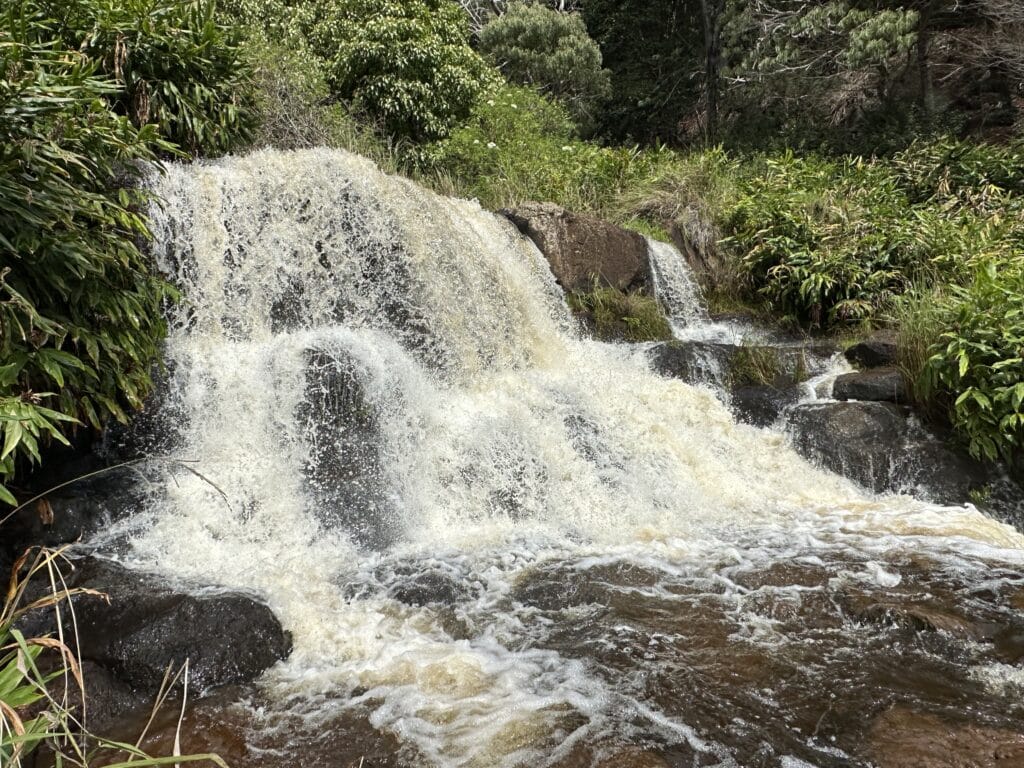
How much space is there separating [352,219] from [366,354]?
182 centimetres

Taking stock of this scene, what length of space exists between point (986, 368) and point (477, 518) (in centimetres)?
445

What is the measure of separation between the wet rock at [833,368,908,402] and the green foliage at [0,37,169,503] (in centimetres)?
623

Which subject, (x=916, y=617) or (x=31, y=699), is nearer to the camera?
(x=31, y=699)

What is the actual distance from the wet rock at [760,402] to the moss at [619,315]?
1615 millimetres

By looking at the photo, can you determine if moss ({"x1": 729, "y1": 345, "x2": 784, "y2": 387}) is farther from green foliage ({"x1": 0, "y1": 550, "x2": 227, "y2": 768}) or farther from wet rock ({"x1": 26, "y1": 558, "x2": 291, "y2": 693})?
green foliage ({"x1": 0, "y1": 550, "x2": 227, "y2": 768})

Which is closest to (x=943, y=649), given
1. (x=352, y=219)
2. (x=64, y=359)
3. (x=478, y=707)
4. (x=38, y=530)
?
(x=478, y=707)

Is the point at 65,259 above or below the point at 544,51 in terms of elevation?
below

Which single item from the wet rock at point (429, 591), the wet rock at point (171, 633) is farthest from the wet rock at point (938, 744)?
the wet rock at point (171, 633)

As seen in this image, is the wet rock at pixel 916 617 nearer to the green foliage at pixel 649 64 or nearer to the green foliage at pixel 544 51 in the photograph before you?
the green foliage at pixel 544 51

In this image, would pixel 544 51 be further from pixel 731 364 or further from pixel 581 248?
pixel 731 364

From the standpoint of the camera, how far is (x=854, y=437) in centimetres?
602

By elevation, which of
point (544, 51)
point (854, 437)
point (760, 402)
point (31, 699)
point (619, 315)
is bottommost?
point (854, 437)

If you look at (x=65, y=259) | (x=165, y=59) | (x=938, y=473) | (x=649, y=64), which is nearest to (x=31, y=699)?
(x=65, y=259)

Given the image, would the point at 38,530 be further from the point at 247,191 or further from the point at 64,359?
the point at 247,191
